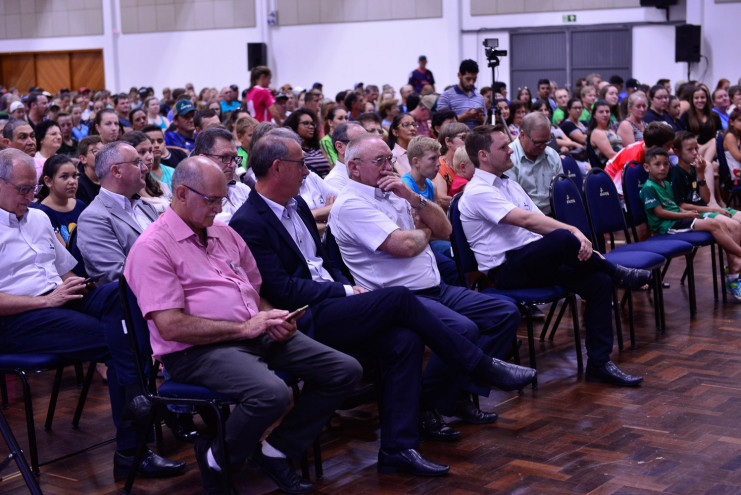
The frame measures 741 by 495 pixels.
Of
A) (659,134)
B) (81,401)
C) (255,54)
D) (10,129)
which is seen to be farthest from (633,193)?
(255,54)

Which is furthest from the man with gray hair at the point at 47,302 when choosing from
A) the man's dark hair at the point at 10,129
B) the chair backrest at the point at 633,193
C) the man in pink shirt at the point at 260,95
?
the man in pink shirt at the point at 260,95

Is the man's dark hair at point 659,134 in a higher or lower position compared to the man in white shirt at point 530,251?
higher

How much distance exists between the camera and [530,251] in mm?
4160

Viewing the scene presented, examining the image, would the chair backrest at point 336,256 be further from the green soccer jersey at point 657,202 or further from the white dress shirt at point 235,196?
the green soccer jersey at point 657,202

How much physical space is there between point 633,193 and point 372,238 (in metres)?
2.54

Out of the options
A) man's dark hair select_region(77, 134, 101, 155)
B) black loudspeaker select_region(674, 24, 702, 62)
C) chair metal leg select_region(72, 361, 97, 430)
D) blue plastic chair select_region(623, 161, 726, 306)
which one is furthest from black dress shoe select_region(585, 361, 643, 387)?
black loudspeaker select_region(674, 24, 702, 62)

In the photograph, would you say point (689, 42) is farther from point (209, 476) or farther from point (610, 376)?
point (209, 476)

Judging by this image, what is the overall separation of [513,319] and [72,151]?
5550mm

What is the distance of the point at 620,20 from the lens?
15.1m

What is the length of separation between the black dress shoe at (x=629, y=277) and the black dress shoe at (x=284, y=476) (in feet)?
6.50

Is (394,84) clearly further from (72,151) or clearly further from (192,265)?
(192,265)

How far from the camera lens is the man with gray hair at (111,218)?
372 centimetres

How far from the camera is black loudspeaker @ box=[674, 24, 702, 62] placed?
14211mm

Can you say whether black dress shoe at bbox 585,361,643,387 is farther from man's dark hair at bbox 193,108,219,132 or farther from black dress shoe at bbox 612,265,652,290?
man's dark hair at bbox 193,108,219,132
